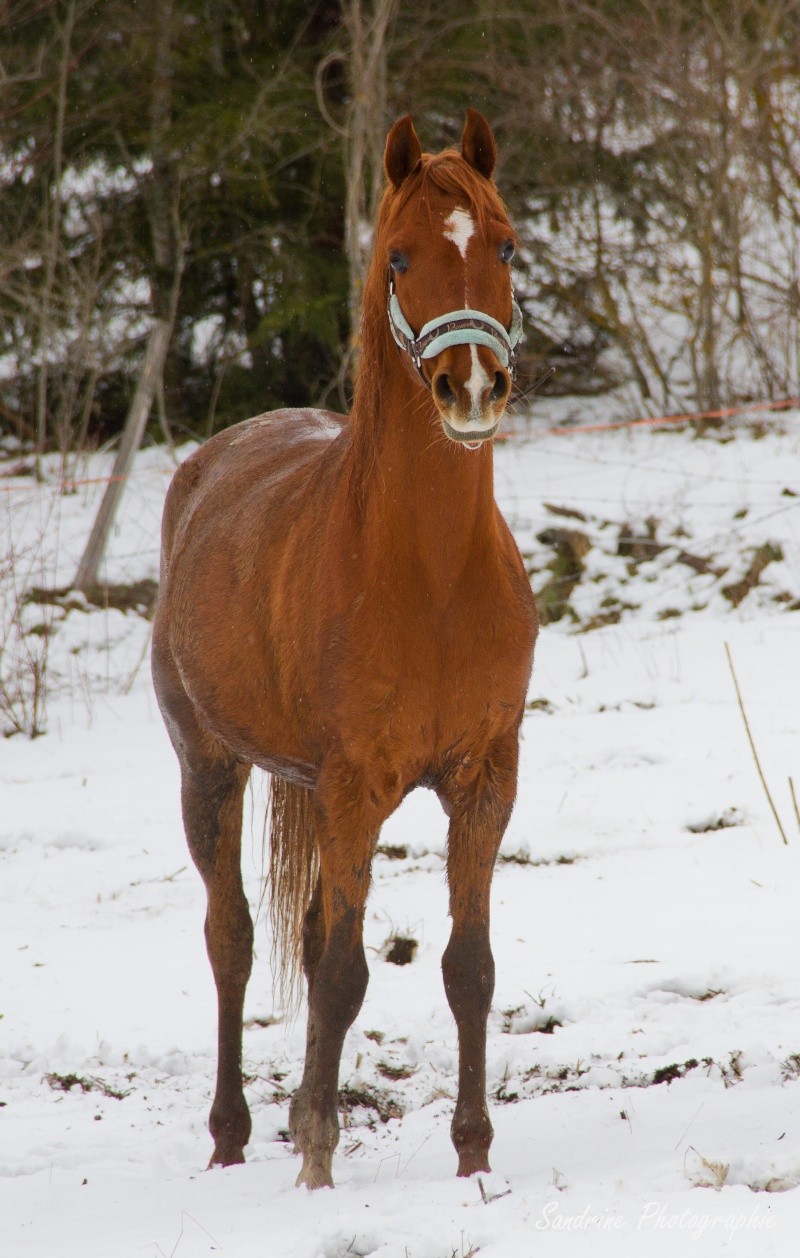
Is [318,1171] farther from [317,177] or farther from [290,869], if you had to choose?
[317,177]

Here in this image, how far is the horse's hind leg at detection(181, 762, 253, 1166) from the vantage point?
135 inches

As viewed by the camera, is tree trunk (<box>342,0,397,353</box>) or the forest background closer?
tree trunk (<box>342,0,397,353</box>)

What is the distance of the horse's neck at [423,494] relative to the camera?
264 cm

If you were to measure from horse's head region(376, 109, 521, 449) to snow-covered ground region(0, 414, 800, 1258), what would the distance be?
5.06ft

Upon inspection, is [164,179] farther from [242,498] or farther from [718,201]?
[242,498]

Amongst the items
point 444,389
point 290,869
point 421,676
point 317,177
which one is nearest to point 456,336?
point 444,389

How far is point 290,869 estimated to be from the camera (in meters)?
3.52

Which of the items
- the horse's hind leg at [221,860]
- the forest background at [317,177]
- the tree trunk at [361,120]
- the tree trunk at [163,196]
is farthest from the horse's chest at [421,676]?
the forest background at [317,177]

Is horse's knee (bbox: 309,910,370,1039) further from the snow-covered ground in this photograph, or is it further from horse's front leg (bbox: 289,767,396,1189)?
the snow-covered ground

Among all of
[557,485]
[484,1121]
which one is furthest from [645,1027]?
[557,485]

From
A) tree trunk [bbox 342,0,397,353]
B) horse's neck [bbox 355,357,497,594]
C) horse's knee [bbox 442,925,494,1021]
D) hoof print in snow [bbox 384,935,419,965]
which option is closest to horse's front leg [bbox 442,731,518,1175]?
horse's knee [bbox 442,925,494,1021]

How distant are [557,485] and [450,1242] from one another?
8.41m

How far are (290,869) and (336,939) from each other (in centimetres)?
79

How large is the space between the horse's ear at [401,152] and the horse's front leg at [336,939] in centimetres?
123
